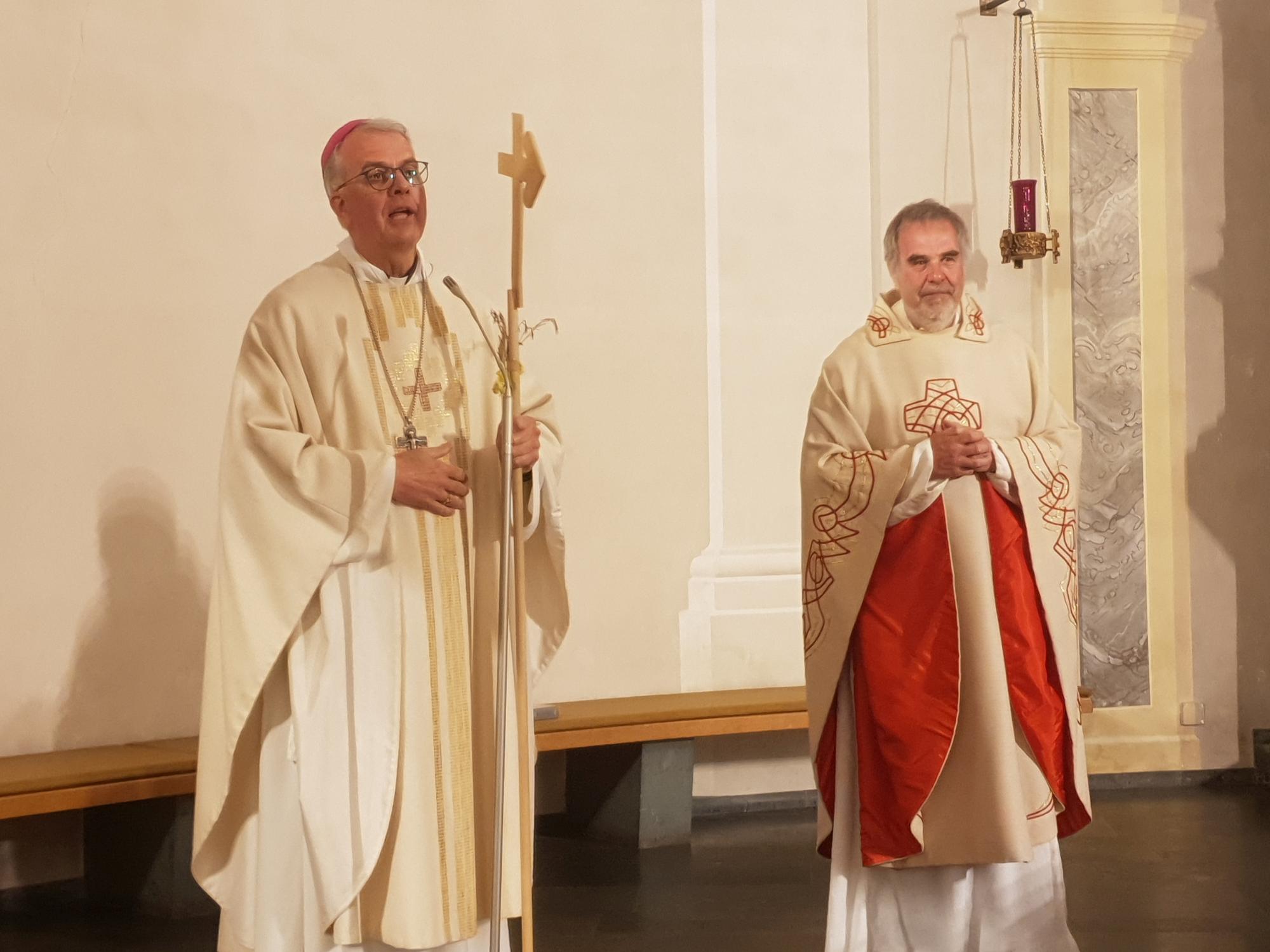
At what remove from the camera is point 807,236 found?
6.92 meters

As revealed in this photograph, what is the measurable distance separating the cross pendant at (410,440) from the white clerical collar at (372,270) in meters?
0.40

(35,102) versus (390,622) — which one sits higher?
(35,102)

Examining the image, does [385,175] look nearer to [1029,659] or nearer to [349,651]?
[349,651]

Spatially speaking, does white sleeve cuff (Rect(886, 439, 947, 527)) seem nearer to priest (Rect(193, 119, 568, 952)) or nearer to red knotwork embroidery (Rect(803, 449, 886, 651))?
red knotwork embroidery (Rect(803, 449, 886, 651))

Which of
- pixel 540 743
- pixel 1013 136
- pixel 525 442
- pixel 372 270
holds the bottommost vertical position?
pixel 540 743

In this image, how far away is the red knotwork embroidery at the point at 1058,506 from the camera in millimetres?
4328

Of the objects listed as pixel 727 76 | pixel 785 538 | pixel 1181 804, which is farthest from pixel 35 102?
pixel 1181 804

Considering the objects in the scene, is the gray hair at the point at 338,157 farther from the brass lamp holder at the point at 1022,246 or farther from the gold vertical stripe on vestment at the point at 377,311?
the brass lamp holder at the point at 1022,246

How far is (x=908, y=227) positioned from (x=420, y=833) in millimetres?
2265

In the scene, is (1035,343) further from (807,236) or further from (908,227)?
(908,227)

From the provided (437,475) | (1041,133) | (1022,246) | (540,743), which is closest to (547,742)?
(540,743)

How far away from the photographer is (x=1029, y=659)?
13.9 ft

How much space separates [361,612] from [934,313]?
200cm

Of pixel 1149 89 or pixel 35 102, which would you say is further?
pixel 1149 89
